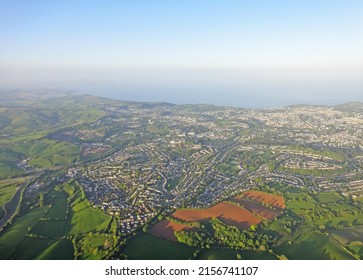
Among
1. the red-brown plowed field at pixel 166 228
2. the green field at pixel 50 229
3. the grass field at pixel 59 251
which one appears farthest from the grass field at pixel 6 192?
the red-brown plowed field at pixel 166 228

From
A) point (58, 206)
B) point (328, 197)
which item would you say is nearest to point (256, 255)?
point (328, 197)

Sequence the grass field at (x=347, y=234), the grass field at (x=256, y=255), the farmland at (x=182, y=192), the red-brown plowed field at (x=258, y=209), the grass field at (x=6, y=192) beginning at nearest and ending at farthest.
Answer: the grass field at (x=256, y=255), the farmland at (x=182, y=192), the grass field at (x=347, y=234), the red-brown plowed field at (x=258, y=209), the grass field at (x=6, y=192)

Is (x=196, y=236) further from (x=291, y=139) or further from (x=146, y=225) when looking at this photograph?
(x=291, y=139)

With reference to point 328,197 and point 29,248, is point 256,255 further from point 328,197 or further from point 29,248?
point 29,248

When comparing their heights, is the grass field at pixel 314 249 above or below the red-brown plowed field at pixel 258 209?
below

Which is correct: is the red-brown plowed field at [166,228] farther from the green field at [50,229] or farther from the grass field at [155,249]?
the green field at [50,229]

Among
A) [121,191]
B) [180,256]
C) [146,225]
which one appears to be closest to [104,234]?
[146,225]

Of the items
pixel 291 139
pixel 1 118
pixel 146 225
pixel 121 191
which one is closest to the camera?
pixel 146 225
